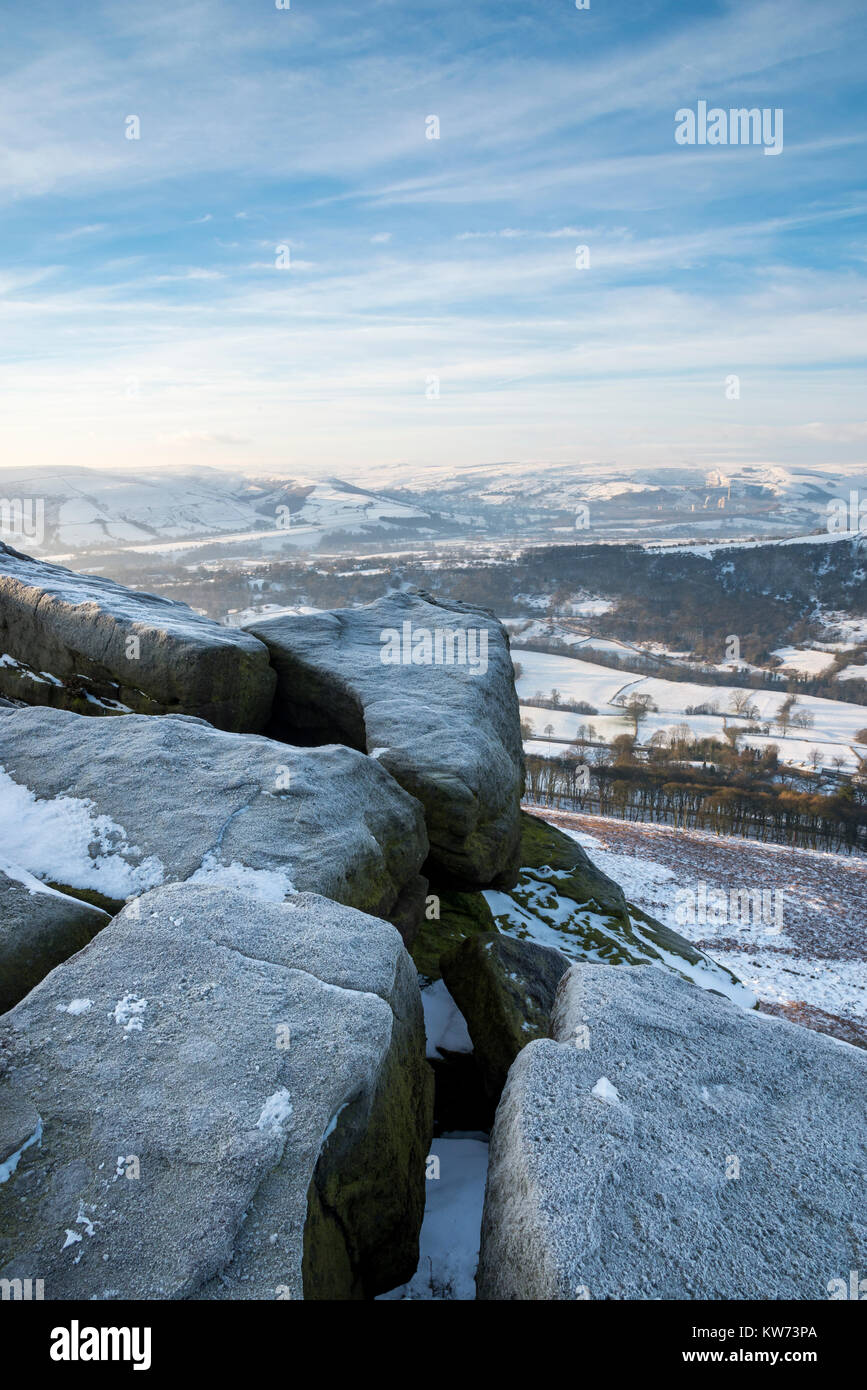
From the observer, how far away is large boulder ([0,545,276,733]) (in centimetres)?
1005

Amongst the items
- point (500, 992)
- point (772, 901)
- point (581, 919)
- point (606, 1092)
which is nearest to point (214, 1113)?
point (606, 1092)

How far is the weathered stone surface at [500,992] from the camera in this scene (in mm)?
5992

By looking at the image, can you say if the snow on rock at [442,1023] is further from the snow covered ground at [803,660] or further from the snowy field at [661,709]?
the snow covered ground at [803,660]

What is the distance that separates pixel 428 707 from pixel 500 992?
4900mm

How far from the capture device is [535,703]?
346 feet

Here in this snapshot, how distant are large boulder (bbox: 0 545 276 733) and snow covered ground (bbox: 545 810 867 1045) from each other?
20745 millimetres

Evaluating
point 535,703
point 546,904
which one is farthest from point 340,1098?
point 535,703

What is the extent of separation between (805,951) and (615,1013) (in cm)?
2997

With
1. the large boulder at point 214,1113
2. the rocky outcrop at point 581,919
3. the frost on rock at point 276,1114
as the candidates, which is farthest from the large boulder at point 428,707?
the frost on rock at point 276,1114

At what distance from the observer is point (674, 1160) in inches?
148

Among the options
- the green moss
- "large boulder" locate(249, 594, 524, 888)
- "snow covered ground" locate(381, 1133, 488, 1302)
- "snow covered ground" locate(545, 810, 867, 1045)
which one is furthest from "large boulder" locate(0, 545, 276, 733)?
"snow covered ground" locate(545, 810, 867, 1045)

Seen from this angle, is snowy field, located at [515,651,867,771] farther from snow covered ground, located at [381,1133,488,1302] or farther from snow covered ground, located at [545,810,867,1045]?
snow covered ground, located at [381,1133,488,1302]
